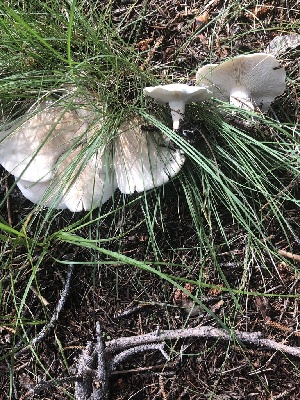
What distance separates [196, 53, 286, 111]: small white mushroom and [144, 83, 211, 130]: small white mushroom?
0.30ft

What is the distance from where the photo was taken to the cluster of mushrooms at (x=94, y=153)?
5.85ft

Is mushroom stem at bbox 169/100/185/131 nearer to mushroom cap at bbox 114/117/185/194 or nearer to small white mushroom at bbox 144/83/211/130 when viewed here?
small white mushroom at bbox 144/83/211/130

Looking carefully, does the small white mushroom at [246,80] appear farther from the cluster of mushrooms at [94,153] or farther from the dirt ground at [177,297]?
the dirt ground at [177,297]

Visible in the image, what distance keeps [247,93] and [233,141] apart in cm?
21

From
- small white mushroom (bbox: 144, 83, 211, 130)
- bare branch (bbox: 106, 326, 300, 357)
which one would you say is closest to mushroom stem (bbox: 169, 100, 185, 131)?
small white mushroom (bbox: 144, 83, 211, 130)

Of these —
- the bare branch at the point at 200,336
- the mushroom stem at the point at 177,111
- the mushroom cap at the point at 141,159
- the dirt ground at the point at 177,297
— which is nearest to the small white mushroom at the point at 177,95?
the mushroom stem at the point at 177,111

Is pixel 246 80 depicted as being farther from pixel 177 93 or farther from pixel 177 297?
pixel 177 297

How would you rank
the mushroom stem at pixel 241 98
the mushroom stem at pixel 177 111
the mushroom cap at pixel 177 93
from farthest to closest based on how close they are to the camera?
1. the mushroom stem at pixel 241 98
2. the mushroom stem at pixel 177 111
3. the mushroom cap at pixel 177 93

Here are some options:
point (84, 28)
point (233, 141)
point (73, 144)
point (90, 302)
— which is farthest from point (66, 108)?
point (90, 302)

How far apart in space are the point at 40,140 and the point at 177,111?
55cm

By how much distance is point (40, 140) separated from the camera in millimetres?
1812

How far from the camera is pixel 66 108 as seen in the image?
167 centimetres

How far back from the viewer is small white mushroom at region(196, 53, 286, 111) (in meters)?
1.73

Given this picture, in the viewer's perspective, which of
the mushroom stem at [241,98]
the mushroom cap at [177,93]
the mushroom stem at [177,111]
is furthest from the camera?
the mushroom stem at [241,98]
